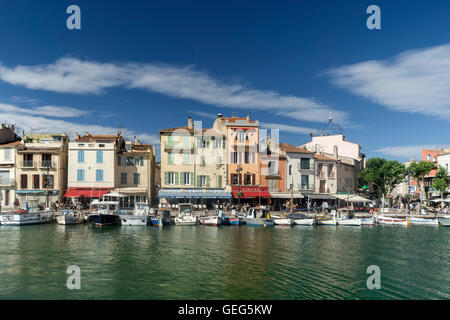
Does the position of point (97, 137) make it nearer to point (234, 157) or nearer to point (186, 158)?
point (186, 158)

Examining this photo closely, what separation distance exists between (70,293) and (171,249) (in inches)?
419

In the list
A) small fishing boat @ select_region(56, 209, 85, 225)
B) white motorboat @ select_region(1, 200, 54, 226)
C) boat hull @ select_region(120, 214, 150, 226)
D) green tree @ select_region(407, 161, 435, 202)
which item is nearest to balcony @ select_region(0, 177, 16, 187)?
white motorboat @ select_region(1, 200, 54, 226)

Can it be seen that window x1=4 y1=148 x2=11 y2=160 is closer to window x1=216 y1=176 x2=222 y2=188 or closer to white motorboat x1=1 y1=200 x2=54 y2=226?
white motorboat x1=1 y1=200 x2=54 y2=226

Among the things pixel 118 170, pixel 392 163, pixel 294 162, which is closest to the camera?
pixel 118 170

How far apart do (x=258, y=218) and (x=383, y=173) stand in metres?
30.0

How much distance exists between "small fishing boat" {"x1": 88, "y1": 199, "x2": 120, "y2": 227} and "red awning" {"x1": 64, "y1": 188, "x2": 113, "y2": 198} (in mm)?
3434

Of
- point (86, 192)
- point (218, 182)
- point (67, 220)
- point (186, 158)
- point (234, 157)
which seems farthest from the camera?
point (234, 157)

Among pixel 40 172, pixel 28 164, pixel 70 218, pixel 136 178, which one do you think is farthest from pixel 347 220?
pixel 28 164

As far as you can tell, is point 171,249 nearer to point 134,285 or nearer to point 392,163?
point 134,285

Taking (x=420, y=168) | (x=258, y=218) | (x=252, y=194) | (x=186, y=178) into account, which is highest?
(x=420, y=168)

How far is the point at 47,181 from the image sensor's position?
47969mm

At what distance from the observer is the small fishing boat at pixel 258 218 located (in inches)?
1661

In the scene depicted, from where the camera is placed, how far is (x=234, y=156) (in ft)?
170

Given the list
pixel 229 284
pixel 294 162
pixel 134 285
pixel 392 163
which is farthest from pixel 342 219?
pixel 134 285
